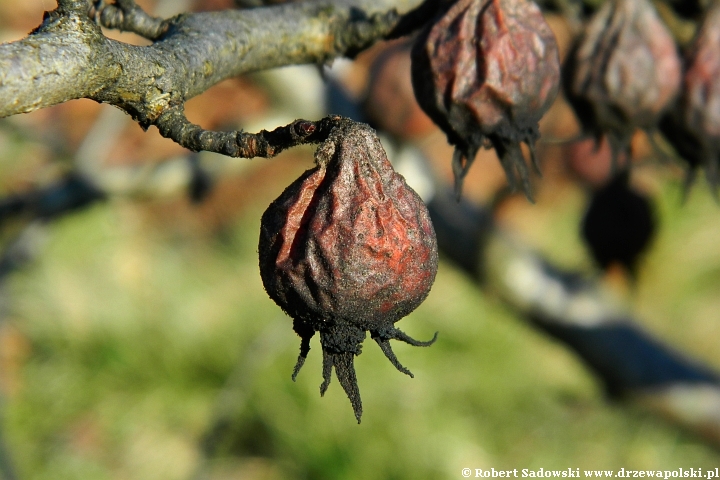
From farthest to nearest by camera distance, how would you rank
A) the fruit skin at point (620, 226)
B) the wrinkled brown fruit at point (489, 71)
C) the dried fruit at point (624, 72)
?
the fruit skin at point (620, 226) → the dried fruit at point (624, 72) → the wrinkled brown fruit at point (489, 71)

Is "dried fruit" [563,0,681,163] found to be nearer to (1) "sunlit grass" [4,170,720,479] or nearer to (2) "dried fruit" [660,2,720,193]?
(2) "dried fruit" [660,2,720,193]

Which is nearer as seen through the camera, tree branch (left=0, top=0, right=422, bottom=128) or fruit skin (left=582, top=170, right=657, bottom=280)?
tree branch (left=0, top=0, right=422, bottom=128)

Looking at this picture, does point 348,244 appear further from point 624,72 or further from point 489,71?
point 624,72

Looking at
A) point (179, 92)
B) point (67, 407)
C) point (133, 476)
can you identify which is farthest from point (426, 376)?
point (179, 92)

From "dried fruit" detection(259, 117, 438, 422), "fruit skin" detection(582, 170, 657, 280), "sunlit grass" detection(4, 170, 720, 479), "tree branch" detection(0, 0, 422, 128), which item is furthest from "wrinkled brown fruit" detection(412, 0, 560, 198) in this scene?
"sunlit grass" detection(4, 170, 720, 479)

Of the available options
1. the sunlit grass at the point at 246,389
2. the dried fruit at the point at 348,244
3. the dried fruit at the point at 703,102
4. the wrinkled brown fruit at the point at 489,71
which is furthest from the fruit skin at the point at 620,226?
the sunlit grass at the point at 246,389

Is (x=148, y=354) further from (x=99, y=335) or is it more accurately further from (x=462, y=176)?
(x=462, y=176)

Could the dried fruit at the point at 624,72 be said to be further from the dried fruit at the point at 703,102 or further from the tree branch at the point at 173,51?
the tree branch at the point at 173,51
